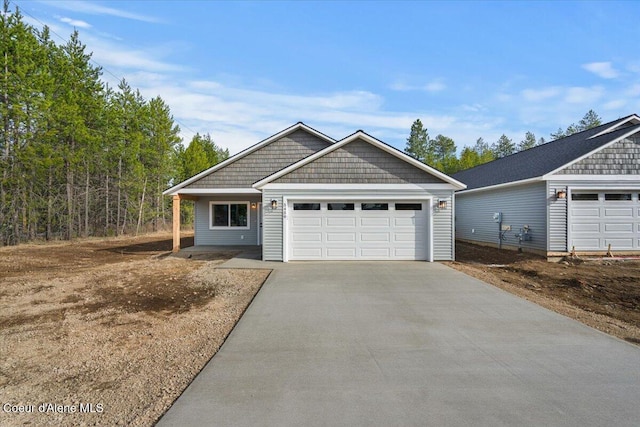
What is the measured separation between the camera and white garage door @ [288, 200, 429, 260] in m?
11.5

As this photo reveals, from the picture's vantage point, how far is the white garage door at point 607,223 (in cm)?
1241

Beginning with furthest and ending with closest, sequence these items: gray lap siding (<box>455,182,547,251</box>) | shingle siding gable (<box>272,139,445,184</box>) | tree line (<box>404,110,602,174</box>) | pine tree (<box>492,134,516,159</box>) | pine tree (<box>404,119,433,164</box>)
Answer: pine tree (<box>492,134,516,159</box>) < pine tree (<box>404,119,433,164</box>) < tree line (<box>404,110,602,174</box>) < gray lap siding (<box>455,182,547,251</box>) < shingle siding gable (<box>272,139,445,184</box>)

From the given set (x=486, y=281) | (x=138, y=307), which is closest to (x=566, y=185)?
(x=486, y=281)

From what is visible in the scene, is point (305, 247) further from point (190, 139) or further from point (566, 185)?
point (190, 139)

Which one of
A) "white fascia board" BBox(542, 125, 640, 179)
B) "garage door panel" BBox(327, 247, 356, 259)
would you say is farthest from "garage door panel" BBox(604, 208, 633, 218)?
"garage door panel" BBox(327, 247, 356, 259)

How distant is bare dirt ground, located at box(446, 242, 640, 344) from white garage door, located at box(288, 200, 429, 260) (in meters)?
1.53

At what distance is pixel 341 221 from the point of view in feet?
37.9

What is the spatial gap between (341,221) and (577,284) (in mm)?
6631

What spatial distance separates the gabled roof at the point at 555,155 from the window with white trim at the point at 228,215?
11999mm

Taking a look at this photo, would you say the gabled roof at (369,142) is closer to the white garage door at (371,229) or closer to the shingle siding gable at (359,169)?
the shingle siding gable at (359,169)

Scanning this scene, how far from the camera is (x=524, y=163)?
15969 millimetres

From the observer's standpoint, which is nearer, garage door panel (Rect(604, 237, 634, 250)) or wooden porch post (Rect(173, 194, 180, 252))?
garage door panel (Rect(604, 237, 634, 250))

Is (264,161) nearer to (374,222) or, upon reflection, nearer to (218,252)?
(218,252)

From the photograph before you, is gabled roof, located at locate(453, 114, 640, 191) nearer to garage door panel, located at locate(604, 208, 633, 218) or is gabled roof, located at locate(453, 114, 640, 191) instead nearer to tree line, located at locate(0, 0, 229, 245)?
garage door panel, located at locate(604, 208, 633, 218)
